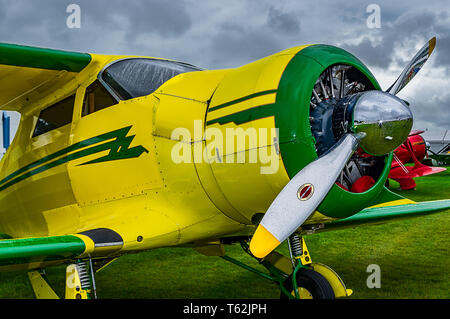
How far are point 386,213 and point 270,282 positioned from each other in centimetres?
171

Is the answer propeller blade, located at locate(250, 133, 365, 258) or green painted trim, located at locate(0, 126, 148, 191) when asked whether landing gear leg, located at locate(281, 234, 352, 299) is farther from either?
green painted trim, located at locate(0, 126, 148, 191)

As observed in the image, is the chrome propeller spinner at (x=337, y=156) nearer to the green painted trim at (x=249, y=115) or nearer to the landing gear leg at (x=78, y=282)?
the green painted trim at (x=249, y=115)

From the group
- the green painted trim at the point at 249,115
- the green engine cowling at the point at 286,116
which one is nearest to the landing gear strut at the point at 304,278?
the green engine cowling at the point at 286,116

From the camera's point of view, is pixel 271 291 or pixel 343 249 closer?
pixel 271 291

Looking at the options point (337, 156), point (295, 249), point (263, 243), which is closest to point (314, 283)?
point (295, 249)

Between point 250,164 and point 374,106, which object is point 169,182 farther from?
point 374,106

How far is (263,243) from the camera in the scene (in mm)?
2594

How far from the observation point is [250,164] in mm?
2926

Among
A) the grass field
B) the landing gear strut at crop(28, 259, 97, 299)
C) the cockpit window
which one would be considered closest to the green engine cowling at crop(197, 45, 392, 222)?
the cockpit window

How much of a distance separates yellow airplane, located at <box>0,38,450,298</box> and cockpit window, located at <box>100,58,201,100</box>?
0.01 metres

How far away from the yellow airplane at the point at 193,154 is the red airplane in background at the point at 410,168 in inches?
504

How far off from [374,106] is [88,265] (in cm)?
261

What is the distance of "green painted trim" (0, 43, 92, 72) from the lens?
395cm
